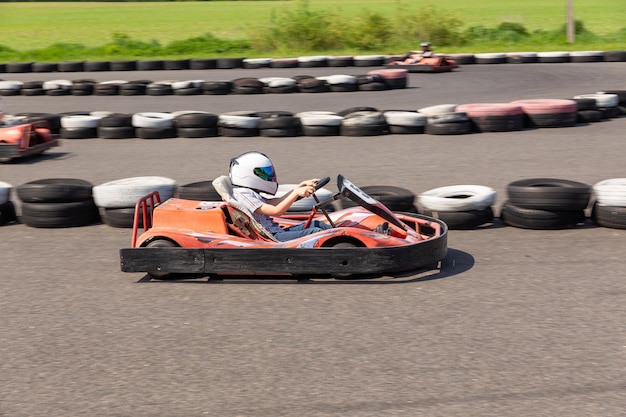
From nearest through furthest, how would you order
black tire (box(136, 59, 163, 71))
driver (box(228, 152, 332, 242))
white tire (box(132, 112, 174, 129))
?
driver (box(228, 152, 332, 242)), white tire (box(132, 112, 174, 129)), black tire (box(136, 59, 163, 71))

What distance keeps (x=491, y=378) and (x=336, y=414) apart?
842mm

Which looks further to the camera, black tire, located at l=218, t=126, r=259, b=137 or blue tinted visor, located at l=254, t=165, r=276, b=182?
black tire, located at l=218, t=126, r=259, b=137

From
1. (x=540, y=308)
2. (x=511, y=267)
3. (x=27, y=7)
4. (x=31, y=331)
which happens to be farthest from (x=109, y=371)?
(x=27, y=7)

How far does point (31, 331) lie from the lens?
202 inches

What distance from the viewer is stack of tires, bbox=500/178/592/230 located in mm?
7059

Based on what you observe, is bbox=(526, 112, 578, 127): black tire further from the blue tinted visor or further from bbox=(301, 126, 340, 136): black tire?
the blue tinted visor

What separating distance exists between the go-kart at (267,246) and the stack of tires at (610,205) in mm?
1665

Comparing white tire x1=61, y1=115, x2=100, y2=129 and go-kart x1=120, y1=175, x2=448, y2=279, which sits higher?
go-kart x1=120, y1=175, x2=448, y2=279

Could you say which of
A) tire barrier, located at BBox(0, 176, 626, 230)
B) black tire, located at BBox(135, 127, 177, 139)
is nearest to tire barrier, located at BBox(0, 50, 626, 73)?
black tire, located at BBox(135, 127, 177, 139)

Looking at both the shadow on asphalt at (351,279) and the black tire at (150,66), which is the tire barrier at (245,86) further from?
the shadow on asphalt at (351,279)

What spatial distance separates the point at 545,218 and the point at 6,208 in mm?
4727

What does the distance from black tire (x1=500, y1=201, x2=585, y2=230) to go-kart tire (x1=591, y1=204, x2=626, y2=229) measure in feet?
0.40

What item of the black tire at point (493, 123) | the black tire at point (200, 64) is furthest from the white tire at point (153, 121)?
the black tire at point (200, 64)

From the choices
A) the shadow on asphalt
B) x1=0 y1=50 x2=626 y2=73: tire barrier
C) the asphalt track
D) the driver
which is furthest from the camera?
x1=0 y1=50 x2=626 y2=73: tire barrier
